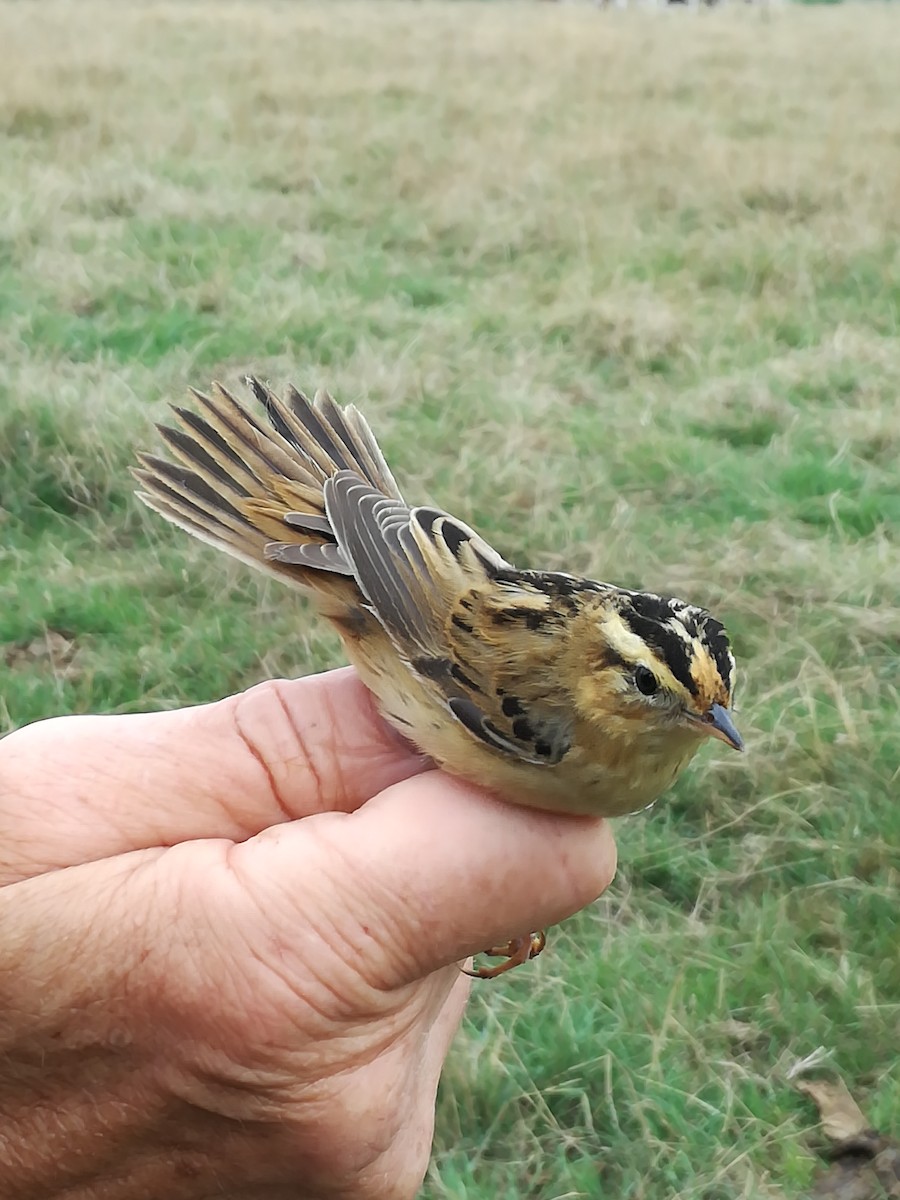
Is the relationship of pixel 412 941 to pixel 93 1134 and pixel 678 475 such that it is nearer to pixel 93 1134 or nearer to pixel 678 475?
pixel 93 1134

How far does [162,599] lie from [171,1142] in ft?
9.60

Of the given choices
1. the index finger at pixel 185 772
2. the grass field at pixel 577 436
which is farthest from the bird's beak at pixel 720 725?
the grass field at pixel 577 436

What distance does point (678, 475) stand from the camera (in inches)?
231

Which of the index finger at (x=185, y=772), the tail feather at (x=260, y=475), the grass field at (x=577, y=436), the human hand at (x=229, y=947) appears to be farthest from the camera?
the grass field at (x=577, y=436)

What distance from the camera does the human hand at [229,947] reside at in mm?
1979

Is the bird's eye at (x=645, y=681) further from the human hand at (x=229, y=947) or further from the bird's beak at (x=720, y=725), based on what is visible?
the human hand at (x=229, y=947)

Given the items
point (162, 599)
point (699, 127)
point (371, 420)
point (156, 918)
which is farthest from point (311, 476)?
point (699, 127)

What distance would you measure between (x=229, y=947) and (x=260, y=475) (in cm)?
149

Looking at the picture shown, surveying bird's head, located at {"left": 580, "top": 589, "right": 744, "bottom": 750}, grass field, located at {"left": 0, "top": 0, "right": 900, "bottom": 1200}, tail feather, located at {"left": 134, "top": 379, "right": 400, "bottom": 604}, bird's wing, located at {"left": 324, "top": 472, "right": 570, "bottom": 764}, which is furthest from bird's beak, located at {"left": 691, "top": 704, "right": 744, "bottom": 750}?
grass field, located at {"left": 0, "top": 0, "right": 900, "bottom": 1200}

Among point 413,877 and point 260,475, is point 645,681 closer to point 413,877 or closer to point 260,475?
point 413,877

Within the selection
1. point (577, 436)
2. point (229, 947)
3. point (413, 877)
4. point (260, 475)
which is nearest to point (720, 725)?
point (413, 877)

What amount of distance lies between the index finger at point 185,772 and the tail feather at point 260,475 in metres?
0.59

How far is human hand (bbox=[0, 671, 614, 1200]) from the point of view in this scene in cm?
198

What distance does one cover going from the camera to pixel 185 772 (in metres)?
2.35
